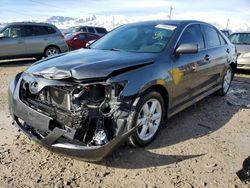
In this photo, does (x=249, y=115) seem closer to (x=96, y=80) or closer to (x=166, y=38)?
(x=166, y=38)

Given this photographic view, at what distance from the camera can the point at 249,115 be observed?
5.73 m

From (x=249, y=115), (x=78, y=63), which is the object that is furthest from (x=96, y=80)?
(x=249, y=115)

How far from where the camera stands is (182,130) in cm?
480

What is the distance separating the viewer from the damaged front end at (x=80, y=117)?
3422mm

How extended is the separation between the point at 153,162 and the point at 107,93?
3.36 ft

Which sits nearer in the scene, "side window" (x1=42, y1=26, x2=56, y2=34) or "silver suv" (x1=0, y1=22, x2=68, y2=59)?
"silver suv" (x1=0, y1=22, x2=68, y2=59)

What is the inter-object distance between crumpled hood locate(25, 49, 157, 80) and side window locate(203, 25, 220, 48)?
1957 millimetres

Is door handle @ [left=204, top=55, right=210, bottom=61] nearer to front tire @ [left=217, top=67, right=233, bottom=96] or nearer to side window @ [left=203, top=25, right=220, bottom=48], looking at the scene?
side window @ [left=203, top=25, right=220, bottom=48]

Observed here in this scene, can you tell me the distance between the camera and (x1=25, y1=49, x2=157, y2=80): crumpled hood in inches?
140

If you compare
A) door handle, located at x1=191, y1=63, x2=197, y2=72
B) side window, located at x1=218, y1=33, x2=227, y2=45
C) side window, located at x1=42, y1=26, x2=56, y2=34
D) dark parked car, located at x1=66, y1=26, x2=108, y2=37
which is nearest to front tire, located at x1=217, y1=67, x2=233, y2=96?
side window, located at x1=218, y1=33, x2=227, y2=45

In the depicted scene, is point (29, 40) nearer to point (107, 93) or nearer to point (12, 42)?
point (12, 42)

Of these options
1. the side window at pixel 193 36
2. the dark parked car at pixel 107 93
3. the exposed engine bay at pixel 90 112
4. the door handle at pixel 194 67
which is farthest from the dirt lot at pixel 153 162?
the side window at pixel 193 36

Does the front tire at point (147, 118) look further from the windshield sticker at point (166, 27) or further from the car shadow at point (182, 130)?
the windshield sticker at point (166, 27)

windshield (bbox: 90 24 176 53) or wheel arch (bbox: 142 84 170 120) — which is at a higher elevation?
windshield (bbox: 90 24 176 53)
